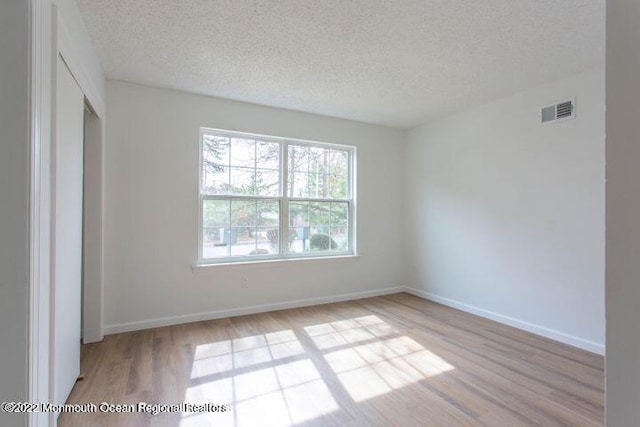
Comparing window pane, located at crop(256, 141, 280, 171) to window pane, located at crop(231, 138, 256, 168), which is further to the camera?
window pane, located at crop(256, 141, 280, 171)

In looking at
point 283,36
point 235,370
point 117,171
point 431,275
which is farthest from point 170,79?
point 431,275

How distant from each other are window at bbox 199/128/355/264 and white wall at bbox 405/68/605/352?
4.17ft

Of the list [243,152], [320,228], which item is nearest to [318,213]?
[320,228]

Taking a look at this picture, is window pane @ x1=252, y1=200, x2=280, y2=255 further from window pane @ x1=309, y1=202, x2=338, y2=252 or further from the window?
window pane @ x1=309, y1=202, x2=338, y2=252

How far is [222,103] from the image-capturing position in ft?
12.0

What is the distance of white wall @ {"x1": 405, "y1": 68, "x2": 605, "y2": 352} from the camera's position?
2.85 metres

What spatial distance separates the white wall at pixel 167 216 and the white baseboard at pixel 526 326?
171 cm

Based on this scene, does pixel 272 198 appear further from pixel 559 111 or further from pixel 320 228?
pixel 559 111

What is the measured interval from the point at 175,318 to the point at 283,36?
3.00 meters

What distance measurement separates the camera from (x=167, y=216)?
3.38m

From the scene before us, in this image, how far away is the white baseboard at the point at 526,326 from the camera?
9.29 ft

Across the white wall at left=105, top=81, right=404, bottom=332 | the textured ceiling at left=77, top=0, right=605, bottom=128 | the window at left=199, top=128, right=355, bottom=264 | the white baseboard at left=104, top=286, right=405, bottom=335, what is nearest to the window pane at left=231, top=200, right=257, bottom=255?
the window at left=199, top=128, right=355, bottom=264

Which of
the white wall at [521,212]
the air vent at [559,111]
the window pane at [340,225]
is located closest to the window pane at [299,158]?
the window pane at [340,225]

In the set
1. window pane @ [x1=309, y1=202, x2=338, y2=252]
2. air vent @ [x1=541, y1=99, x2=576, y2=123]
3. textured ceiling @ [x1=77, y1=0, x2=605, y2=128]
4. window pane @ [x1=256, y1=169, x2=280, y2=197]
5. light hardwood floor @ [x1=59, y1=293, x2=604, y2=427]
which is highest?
textured ceiling @ [x1=77, y1=0, x2=605, y2=128]
